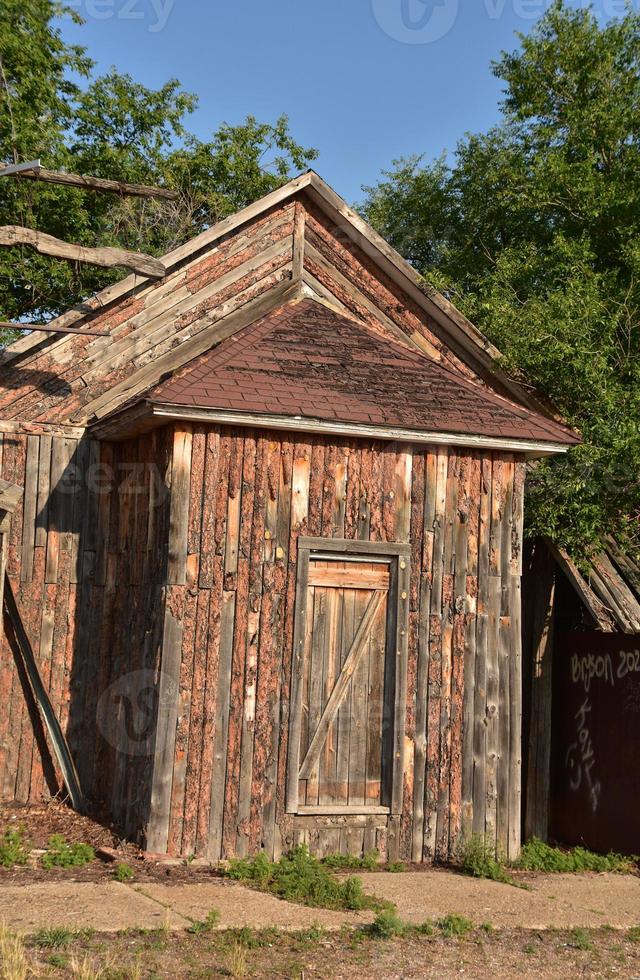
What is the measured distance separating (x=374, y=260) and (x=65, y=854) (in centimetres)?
675

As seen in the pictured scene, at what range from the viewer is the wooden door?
28.9ft

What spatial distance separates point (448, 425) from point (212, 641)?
9.11ft

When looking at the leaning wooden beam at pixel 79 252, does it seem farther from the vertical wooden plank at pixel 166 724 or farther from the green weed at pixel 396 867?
the green weed at pixel 396 867

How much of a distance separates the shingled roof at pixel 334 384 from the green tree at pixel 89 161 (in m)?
7.61

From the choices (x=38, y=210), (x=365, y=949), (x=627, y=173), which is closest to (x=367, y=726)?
(x=365, y=949)

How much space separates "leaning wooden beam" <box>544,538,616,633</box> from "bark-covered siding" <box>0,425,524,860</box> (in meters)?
1.15

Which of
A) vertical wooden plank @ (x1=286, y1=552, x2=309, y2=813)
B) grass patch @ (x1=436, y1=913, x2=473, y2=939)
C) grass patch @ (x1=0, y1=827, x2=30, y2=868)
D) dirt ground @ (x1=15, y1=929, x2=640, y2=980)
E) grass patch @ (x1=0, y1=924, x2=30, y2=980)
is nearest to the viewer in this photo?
grass patch @ (x1=0, y1=924, x2=30, y2=980)

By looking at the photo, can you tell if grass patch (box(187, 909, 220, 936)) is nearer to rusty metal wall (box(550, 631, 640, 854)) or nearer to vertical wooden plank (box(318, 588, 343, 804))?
vertical wooden plank (box(318, 588, 343, 804))

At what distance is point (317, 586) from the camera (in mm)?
9000

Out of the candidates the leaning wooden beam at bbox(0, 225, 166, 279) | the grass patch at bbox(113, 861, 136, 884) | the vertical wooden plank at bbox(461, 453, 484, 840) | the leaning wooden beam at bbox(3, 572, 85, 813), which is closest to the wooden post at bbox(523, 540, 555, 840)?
the vertical wooden plank at bbox(461, 453, 484, 840)

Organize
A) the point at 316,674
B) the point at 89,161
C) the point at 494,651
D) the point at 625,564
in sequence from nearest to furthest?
the point at 316,674
the point at 494,651
the point at 625,564
the point at 89,161

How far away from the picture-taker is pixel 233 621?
865 centimetres

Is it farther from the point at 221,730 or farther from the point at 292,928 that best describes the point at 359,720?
the point at 292,928

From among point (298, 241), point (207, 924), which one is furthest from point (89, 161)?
point (207, 924)
